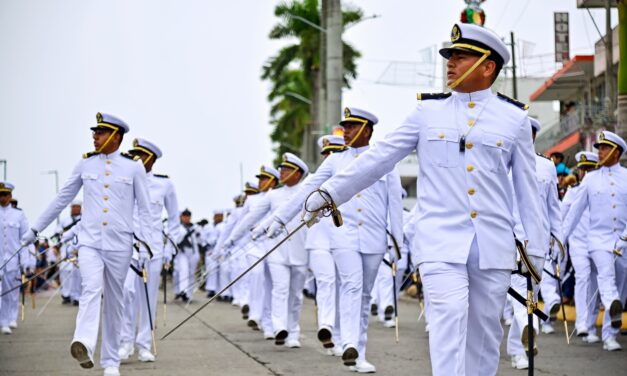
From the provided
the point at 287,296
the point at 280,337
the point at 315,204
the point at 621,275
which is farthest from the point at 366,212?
the point at 315,204

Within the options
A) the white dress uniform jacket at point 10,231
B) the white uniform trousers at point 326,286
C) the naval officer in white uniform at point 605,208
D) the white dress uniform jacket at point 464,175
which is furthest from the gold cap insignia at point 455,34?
the white dress uniform jacket at point 10,231

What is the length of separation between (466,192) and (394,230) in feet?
16.5

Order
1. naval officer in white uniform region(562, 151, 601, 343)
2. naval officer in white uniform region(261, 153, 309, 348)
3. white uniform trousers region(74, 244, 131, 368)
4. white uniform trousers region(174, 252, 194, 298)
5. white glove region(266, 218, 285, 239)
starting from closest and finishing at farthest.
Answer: white glove region(266, 218, 285, 239)
white uniform trousers region(74, 244, 131, 368)
naval officer in white uniform region(562, 151, 601, 343)
naval officer in white uniform region(261, 153, 309, 348)
white uniform trousers region(174, 252, 194, 298)

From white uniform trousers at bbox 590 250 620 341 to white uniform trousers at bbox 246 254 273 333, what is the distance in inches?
174

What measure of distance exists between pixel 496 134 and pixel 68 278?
21.4 metres

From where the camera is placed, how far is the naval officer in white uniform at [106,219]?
10789 millimetres

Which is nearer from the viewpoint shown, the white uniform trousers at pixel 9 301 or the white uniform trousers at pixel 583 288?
the white uniform trousers at pixel 583 288

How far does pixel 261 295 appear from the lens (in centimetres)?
1675

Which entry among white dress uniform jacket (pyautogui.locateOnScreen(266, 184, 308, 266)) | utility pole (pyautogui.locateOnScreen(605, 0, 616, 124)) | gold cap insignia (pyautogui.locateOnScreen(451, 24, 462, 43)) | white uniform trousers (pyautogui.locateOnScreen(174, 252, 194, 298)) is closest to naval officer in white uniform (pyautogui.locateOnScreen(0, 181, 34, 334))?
white dress uniform jacket (pyautogui.locateOnScreen(266, 184, 308, 266))

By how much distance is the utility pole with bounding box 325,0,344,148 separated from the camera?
26.0 m

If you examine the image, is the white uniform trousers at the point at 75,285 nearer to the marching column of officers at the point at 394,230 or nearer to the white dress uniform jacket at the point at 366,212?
the marching column of officers at the point at 394,230

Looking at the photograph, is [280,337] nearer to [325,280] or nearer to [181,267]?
[325,280]

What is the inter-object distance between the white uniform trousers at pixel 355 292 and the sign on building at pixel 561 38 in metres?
35.4

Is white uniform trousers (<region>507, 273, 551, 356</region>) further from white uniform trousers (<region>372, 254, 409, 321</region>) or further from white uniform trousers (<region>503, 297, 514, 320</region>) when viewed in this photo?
white uniform trousers (<region>372, 254, 409, 321</region>)
